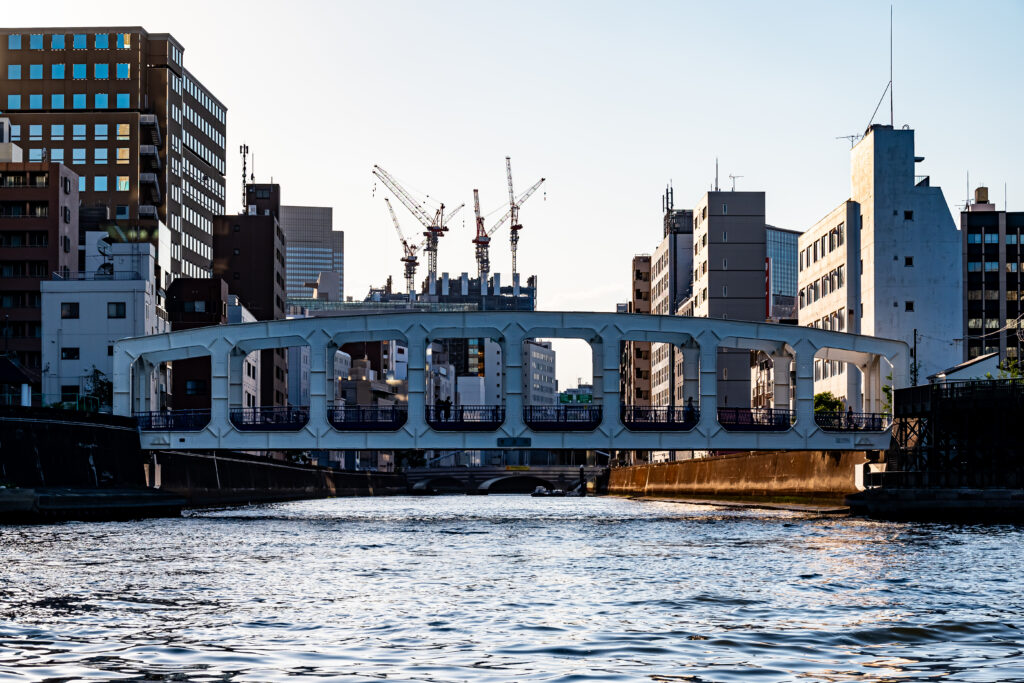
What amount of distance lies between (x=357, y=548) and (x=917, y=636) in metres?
25.7

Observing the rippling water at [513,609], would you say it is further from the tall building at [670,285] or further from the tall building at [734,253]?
the tall building at [670,285]

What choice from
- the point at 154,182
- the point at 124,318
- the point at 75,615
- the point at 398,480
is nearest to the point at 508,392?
the point at 124,318

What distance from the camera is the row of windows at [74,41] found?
162 metres

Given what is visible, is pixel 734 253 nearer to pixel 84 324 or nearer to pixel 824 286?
pixel 824 286

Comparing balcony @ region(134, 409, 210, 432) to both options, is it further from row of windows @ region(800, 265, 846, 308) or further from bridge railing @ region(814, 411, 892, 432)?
row of windows @ region(800, 265, 846, 308)

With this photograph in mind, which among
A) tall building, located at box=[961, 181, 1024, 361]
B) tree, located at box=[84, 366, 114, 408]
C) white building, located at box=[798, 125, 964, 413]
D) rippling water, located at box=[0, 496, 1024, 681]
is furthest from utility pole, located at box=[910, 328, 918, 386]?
tall building, located at box=[961, 181, 1024, 361]

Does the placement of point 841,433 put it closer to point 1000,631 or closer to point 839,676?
point 1000,631

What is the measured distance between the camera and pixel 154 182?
163750 millimetres

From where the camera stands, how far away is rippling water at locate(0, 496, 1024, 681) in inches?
701

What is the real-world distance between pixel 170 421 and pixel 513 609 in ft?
193

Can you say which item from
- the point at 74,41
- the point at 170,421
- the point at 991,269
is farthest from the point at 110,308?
the point at 991,269

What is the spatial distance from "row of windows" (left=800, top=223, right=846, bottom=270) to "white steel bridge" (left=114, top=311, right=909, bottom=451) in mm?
27788

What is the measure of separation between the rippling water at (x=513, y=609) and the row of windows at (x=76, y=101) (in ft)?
415

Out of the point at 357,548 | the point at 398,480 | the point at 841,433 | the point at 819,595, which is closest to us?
the point at 819,595
